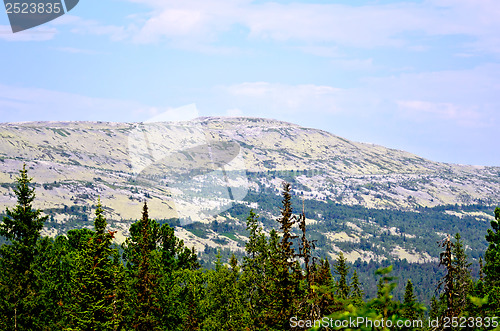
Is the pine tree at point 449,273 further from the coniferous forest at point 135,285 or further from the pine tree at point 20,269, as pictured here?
the pine tree at point 20,269

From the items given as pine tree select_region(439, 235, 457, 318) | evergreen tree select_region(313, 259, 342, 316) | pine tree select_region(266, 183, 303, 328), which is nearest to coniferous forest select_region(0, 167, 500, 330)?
pine tree select_region(266, 183, 303, 328)

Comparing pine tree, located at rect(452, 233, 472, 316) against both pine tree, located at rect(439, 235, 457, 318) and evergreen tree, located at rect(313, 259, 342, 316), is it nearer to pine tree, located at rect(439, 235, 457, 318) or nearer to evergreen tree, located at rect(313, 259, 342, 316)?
pine tree, located at rect(439, 235, 457, 318)

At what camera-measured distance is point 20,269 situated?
5056 cm

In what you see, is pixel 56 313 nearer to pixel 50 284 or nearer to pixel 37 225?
pixel 50 284

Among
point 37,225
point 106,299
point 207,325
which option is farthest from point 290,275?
point 37,225

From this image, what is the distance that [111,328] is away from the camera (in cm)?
4047

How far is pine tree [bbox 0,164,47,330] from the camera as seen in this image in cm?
4719

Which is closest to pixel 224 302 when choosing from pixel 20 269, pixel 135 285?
pixel 135 285

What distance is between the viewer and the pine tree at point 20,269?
47188mm

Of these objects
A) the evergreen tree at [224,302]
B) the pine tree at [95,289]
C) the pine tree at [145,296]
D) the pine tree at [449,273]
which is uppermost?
the pine tree at [449,273]

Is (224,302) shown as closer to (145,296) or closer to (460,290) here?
(145,296)

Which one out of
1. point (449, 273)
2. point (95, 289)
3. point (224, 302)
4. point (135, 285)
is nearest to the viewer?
point (449, 273)

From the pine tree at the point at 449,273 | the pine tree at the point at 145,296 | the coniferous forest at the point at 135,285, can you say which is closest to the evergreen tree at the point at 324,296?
the coniferous forest at the point at 135,285

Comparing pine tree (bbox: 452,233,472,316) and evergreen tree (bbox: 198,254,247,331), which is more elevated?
pine tree (bbox: 452,233,472,316)
